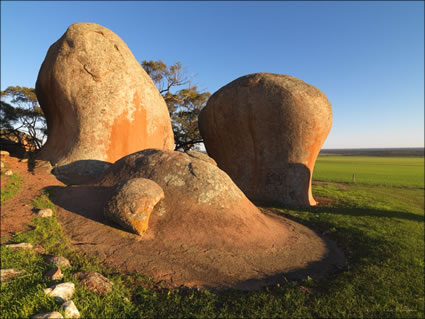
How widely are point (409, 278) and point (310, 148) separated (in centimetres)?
802

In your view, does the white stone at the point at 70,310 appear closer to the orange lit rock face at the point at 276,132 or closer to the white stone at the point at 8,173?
the white stone at the point at 8,173

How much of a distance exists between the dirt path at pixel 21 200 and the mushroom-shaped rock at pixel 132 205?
1880 mm

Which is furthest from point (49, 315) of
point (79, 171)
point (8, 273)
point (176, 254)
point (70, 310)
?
point (79, 171)

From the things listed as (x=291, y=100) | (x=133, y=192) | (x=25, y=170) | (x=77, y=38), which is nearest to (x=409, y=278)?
(x=133, y=192)

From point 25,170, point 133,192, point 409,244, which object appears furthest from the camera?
point 25,170

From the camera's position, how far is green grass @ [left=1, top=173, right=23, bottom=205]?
6.73 m

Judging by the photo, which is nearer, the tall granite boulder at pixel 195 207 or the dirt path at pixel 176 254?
the dirt path at pixel 176 254

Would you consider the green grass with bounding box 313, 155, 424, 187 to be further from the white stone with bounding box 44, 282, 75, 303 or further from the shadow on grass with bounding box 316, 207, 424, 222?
the white stone with bounding box 44, 282, 75, 303

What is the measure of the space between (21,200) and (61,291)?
500 centimetres

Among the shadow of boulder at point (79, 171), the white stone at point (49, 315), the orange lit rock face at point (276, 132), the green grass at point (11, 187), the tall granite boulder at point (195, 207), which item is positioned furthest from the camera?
the orange lit rock face at point (276, 132)

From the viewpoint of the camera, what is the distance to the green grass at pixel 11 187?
6.73m

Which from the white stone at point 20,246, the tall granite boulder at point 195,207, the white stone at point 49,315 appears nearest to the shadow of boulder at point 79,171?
the tall granite boulder at point 195,207

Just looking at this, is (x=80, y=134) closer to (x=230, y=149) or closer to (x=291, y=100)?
(x=230, y=149)

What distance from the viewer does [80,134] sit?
10.4m
